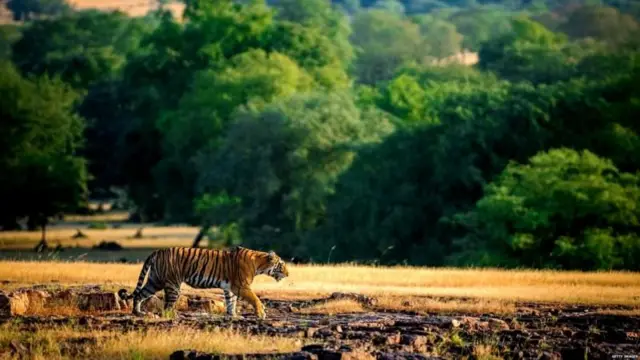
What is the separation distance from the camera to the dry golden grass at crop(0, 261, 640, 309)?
1451 inches

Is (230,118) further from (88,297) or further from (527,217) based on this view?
(88,297)

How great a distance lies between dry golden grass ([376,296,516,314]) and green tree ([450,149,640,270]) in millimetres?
22113

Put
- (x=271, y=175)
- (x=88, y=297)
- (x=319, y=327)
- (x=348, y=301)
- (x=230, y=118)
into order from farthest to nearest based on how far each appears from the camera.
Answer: (x=230, y=118)
(x=271, y=175)
(x=348, y=301)
(x=88, y=297)
(x=319, y=327)

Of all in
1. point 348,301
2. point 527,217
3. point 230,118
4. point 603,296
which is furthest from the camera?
point 230,118

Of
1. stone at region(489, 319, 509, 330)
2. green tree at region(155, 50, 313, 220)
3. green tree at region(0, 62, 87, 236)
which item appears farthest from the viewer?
green tree at region(155, 50, 313, 220)

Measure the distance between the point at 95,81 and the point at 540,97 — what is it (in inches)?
2075

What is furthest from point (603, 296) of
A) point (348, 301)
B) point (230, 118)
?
point (230, 118)

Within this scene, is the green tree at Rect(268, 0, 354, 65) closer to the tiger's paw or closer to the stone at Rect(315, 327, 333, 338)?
the tiger's paw

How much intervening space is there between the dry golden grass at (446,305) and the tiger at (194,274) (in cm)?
437

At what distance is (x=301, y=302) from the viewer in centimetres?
3456

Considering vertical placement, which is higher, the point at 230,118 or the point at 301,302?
the point at 230,118

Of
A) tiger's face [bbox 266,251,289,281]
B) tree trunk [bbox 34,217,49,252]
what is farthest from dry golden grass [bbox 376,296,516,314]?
tree trunk [bbox 34,217,49,252]

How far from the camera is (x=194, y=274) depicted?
99.5ft

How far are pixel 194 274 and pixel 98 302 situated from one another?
2146 mm
